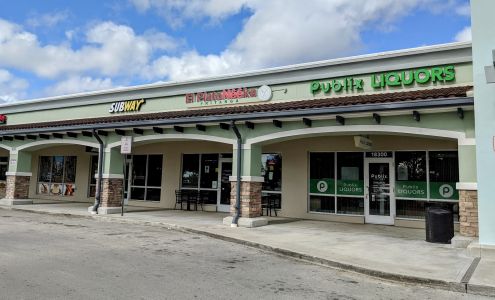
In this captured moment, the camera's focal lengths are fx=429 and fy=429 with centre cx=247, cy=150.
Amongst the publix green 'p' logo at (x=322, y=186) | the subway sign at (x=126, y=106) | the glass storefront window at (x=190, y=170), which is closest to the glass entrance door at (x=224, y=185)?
the glass storefront window at (x=190, y=170)

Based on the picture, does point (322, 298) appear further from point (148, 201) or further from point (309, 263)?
point (148, 201)

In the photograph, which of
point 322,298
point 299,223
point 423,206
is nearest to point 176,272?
point 322,298

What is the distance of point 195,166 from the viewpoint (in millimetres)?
18562

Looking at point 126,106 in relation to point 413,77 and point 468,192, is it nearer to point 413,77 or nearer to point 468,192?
point 413,77

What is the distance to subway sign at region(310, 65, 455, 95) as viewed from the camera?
12508 millimetres

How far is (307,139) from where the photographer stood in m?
15.8

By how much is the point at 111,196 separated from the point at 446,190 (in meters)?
11.6

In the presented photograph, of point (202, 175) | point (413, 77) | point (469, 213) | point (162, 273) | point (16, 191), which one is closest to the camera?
point (162, 273)

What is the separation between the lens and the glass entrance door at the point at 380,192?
46.2 feet

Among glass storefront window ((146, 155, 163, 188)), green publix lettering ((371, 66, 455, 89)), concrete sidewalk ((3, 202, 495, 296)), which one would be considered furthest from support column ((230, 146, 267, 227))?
glass storefront window ((146, 155, 163, 188))

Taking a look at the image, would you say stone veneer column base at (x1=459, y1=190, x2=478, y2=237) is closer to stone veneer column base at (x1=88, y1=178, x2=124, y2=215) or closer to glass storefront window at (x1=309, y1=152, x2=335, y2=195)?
glass storefront window at (x1=309, y1=152, x2=335, y2=195)

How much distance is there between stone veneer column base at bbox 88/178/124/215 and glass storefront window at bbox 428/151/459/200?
36.2 feet

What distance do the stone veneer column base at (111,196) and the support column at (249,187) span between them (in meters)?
5.20

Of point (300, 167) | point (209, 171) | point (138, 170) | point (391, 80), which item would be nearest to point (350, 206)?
point (300, 167)
